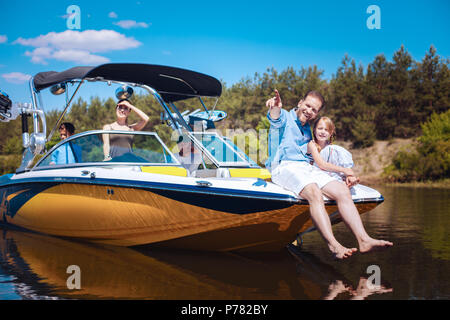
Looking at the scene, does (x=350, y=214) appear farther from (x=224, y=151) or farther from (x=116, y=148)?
(x=116, y=148)

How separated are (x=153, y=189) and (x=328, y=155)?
1.73 meters

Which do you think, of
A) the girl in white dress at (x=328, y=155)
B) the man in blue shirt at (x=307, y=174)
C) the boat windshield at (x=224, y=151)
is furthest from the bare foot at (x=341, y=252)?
the boat windshield at (x=224, y=151)

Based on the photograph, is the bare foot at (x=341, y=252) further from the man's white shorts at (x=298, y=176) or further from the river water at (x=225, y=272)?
the man's white shorts at (x=298, y=176)

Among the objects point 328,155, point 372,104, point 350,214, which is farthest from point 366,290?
point 372,104

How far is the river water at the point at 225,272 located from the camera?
3.18 metres

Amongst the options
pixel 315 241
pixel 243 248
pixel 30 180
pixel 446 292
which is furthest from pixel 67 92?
pixel 446 292

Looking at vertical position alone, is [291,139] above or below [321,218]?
above

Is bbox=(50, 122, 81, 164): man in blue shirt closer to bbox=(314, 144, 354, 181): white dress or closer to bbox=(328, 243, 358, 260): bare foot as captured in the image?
bbox=(314, 144, 354, 181): white dress

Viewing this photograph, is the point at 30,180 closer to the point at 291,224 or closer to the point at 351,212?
the point at 291,224

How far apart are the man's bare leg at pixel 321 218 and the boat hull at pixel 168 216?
0.48 feet

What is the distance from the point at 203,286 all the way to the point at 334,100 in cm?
3344

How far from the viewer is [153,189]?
4.22 m

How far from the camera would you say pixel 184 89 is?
6.43 m

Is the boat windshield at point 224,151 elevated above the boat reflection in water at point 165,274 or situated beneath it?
elevated above
